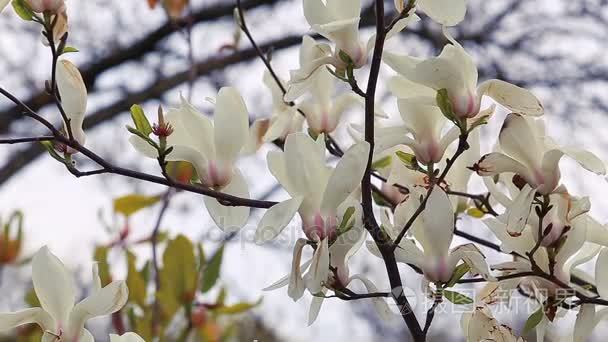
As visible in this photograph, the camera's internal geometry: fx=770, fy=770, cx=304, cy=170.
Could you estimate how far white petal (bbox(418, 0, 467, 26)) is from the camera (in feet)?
1.54

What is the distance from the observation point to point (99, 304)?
0.47 meters

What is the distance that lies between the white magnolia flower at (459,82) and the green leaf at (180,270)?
424 mm

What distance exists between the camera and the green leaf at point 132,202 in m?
0.88

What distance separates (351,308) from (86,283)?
1.06 m

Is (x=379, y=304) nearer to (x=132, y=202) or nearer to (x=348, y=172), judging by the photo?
(x=348, y=172)

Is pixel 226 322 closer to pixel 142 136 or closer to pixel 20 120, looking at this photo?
pixel 142 136

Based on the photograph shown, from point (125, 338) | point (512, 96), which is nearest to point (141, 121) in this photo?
point (125, 338)

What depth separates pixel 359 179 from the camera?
45cm

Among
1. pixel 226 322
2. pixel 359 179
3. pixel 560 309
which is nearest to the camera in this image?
pixel 359 179

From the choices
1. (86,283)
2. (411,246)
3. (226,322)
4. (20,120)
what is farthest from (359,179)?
(86,283)

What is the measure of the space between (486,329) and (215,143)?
0.22 metres

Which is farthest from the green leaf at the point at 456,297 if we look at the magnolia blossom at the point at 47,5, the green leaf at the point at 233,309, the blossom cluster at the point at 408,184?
the green leaf at the point at 233,309

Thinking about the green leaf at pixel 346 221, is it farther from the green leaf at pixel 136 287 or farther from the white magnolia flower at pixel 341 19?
the green leaf at pixel 136 287

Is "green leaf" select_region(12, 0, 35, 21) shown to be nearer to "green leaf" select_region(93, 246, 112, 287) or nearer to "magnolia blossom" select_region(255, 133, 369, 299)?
"magnolia blossom" select_region(255, 133, 369, 299)
